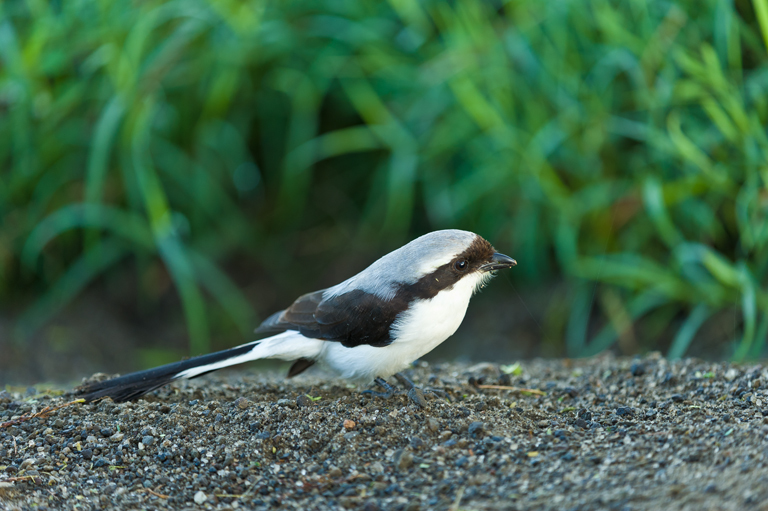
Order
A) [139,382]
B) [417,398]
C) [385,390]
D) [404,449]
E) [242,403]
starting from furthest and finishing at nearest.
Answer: [385,390] < [139,382] < [242,403] < [417,398] < [404,449]

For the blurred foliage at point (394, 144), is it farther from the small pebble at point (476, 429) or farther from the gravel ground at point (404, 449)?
the small pebble at point (476, 429)

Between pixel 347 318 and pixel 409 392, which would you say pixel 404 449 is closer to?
pixel 409 392

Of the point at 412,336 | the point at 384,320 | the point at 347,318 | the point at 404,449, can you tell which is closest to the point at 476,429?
the point at 404,449

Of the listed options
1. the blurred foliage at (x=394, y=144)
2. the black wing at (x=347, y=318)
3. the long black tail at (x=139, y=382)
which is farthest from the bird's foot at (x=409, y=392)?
the blurred foliage at (x=394, y=144)

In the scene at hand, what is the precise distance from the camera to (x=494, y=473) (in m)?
2.49

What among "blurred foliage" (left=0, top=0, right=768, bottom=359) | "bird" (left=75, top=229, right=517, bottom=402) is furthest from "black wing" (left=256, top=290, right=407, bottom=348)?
"blurred foliage" (left=0, top=0, right=768, bottom=359)

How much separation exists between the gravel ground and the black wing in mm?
289

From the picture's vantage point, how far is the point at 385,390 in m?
3.45

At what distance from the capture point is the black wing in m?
3.19

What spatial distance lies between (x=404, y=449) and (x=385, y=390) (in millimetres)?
762

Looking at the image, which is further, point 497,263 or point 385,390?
point 385,390

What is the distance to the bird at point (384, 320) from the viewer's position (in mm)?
3180

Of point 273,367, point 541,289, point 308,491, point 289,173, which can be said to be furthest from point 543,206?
point 308,491

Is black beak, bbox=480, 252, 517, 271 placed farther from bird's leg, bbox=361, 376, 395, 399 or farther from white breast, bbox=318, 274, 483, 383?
bird's leg, bbox=361, 376, 395, 399
